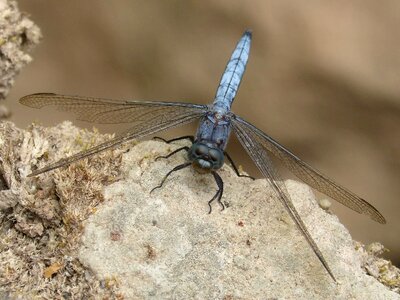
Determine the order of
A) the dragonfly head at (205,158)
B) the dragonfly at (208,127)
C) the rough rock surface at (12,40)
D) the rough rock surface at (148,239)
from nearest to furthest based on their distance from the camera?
the rough rock surface at (148,239) < the dragonfly head at (205,158) < the dragonfly at (208,127) < the rough rock surface at (12,40)

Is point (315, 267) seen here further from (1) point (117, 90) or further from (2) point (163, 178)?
(1) point (117, 90)

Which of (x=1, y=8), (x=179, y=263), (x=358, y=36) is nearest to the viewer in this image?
(x=179, y=263)

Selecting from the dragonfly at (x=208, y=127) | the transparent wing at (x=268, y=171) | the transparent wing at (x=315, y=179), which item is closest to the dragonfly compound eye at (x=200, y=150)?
the dragonfly at (x=208, y=127)

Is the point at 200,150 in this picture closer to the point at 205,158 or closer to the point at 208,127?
the point at 205,158

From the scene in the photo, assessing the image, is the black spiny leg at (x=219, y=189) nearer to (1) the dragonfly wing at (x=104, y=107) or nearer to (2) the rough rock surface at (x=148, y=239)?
(2) the rough rock surface at (x=148, y=239)

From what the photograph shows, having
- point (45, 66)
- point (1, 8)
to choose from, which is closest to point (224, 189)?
point (1, 8)
